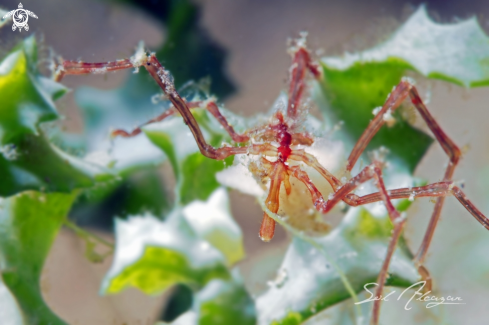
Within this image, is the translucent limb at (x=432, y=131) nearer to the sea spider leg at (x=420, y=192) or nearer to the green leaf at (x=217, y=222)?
the sea spider leg at (x=420, y=192)

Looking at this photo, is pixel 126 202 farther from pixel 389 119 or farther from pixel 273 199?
pixel 389 119

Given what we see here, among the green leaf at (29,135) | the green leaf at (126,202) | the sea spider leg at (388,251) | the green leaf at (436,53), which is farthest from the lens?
the green leaf at (126,202)

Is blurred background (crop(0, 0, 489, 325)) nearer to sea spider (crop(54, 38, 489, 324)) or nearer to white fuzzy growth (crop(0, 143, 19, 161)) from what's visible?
sea spider (crop(54, 38, 489, 324))

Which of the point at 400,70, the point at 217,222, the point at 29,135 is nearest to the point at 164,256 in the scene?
the point at 217,222

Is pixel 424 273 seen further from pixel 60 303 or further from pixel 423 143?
pixel 60 303

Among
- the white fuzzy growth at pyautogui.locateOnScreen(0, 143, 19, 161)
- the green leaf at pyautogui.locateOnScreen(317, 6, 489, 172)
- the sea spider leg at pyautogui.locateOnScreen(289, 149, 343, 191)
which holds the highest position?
the green leaf at pyautogui.locateOnScreen(317, 6, 489, 172)

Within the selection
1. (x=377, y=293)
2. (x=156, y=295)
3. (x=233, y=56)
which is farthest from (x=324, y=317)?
(x=233, y=56)

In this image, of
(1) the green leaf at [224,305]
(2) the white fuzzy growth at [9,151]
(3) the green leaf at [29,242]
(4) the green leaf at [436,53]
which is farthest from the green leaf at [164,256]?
(4) the green leaf at [436,53]

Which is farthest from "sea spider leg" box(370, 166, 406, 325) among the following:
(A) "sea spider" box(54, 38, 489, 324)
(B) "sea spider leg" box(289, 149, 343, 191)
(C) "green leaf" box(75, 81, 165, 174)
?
(C) "green leaf" box(75, 81, 165, 174)
